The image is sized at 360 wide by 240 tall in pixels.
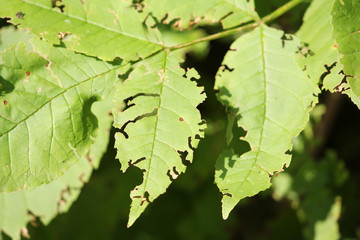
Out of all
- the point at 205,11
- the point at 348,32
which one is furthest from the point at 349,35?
the point at 205,11

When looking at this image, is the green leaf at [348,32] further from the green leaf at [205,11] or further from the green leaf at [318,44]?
the green leaf at [205,11]

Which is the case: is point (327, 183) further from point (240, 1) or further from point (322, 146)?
point (240, 1)

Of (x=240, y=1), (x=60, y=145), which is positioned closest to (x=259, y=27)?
(x=240, y=1)

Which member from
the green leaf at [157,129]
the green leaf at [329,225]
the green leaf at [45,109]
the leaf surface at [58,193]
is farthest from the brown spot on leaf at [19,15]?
the green leaf at [329,225]


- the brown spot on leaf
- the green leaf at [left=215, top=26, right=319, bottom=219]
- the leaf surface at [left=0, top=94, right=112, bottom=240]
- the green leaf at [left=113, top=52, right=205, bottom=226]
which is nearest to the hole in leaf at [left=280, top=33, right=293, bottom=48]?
the green leaf at [left=215, top=26, right=319, bottom=219]

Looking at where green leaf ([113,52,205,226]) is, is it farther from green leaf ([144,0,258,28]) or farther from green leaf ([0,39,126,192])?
green leaf ([144,0,258,28])

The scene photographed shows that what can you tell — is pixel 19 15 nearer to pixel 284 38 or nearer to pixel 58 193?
pixel 58 193
